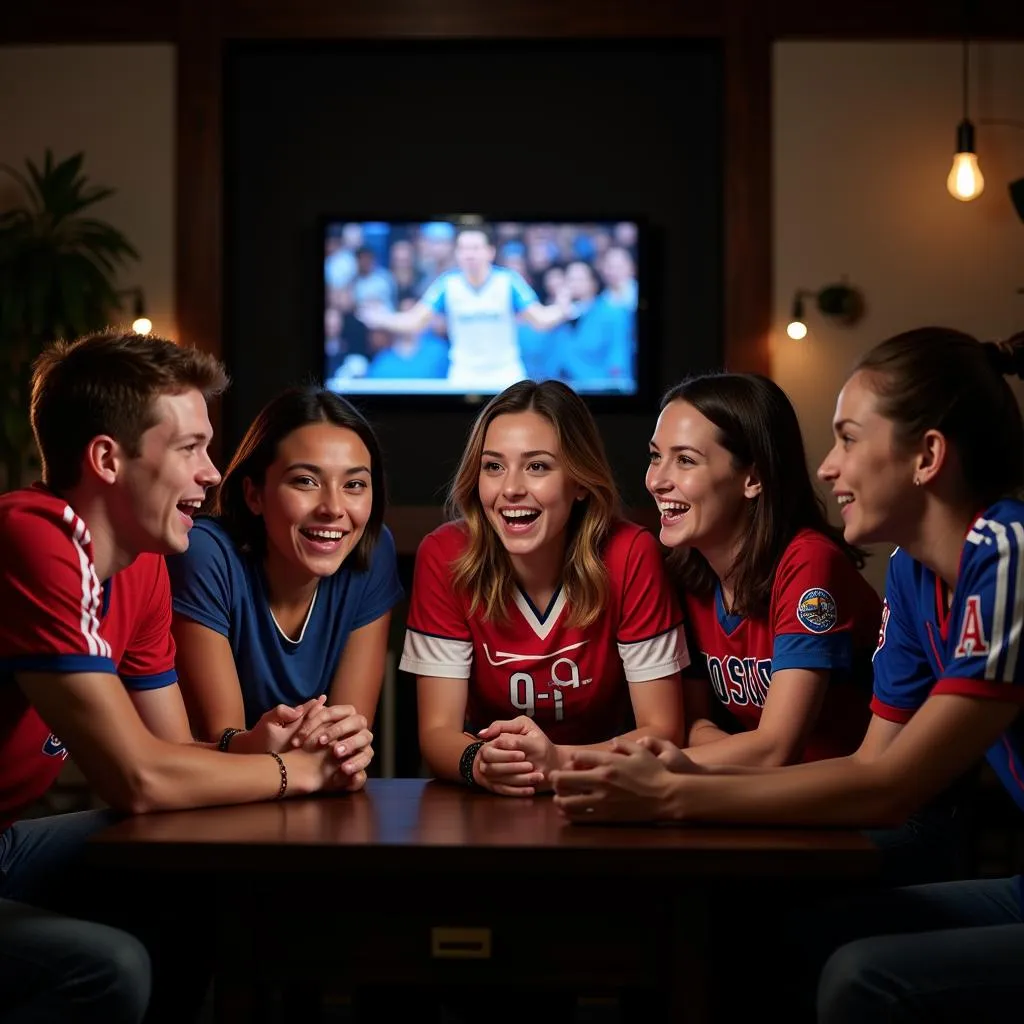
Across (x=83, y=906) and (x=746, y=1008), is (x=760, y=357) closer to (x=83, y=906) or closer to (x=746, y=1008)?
(x=746, y=1008)

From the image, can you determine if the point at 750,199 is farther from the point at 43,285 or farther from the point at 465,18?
the point at 43,285

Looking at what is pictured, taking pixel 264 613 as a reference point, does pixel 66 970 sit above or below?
below

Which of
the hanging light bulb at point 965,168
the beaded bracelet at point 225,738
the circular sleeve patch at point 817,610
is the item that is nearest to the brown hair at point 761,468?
the circular sleeve patch at point 817,610

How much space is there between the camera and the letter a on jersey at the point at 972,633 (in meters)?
1.62

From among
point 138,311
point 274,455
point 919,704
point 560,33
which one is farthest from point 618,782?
point 560,33

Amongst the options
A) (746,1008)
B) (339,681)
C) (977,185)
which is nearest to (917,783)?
(746,1008)

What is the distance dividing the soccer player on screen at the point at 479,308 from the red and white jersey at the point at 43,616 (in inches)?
134

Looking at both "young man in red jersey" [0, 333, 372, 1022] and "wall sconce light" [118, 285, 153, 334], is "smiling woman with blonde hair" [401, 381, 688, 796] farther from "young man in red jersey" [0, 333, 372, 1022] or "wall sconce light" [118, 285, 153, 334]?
"wall sconce light" [118, 285, 153, 334]

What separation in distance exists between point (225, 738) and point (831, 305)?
3.62m

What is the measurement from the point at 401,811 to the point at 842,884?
0.64m

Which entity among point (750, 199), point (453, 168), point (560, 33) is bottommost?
point (750, 199)

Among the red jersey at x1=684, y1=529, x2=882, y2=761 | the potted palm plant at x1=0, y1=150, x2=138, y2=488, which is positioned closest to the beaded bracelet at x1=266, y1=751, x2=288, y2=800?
the red jersey at x1=684, y1=529, x2=882, y2=761

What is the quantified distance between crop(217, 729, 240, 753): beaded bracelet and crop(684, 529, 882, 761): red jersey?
0.84 m

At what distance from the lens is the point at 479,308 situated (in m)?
5.25
